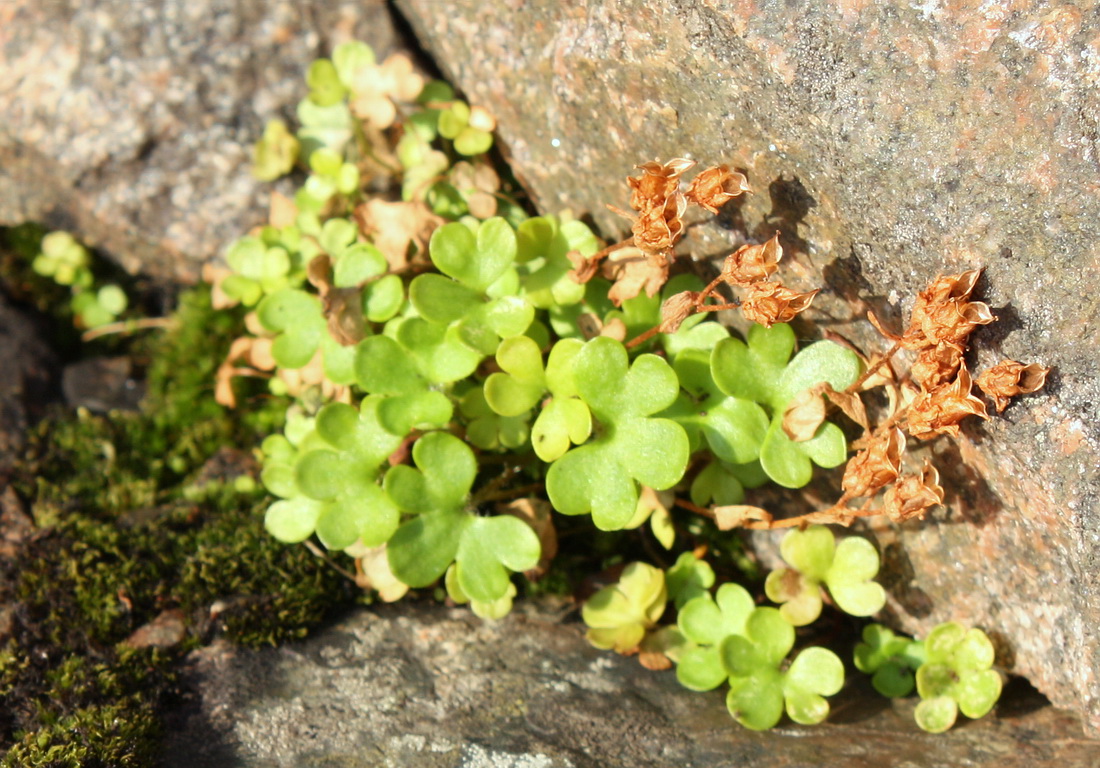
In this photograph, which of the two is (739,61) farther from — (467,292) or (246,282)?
(246,282)

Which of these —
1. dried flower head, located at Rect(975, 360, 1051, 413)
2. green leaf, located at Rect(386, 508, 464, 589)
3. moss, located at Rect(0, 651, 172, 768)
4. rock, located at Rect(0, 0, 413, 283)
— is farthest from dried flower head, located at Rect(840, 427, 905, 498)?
rock, located at Rect(0, 0, 413, 283)

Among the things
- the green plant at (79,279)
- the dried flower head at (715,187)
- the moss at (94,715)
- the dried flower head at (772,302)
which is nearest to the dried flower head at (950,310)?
the dried flower head at (772,302)

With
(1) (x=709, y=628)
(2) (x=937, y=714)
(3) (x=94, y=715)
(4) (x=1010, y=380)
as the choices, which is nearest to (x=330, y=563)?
(3) (x=94, y=715)

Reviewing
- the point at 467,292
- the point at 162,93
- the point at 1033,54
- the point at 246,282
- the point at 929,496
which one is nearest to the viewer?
the point at 1033,54

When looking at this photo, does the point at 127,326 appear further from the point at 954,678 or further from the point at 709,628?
the point at 954,678

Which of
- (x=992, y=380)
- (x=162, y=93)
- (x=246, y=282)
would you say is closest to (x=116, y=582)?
(x=246, y=282)

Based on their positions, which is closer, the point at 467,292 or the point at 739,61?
the point at 739,61

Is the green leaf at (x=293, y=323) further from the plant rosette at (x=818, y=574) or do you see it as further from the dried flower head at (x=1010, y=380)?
the dried flower head at (x=1010, y=380)

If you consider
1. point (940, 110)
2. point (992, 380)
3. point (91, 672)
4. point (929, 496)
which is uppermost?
point (940, 110)

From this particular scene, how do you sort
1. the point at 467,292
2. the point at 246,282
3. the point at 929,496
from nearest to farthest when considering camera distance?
the point at 929,496
the point at 467,292
the point at 246,282
